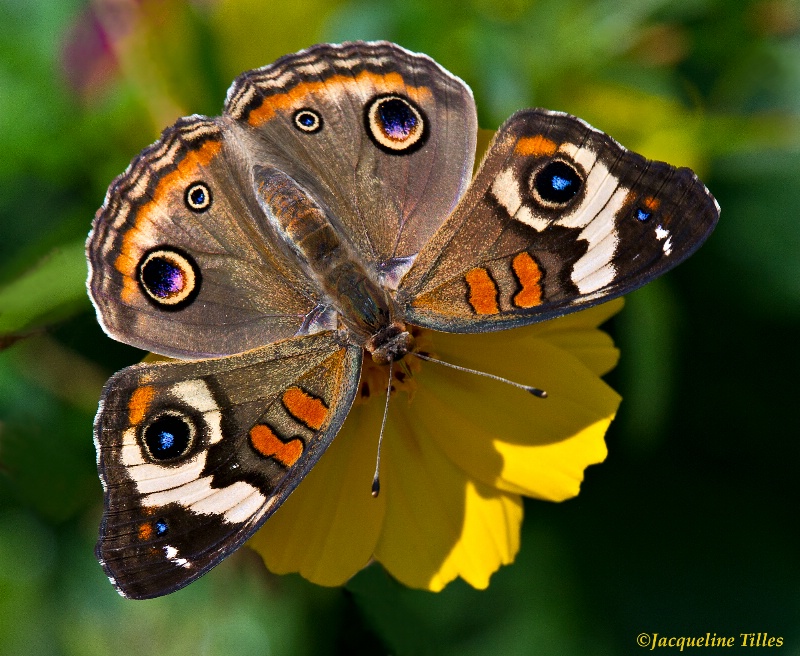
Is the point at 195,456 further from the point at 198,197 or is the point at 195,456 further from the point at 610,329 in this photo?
the point at 610,329

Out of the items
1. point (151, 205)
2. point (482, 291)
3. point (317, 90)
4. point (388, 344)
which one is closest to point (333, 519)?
point (388, 344)

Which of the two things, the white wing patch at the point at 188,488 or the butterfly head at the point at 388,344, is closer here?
the white wing patch at the point at 188,488

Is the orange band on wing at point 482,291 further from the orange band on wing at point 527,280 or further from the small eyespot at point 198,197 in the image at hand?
the small eyespot at point 198,197

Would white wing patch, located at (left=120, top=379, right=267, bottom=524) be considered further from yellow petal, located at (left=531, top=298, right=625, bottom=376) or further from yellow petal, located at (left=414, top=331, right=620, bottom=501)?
yellow petal, located at (left=531, top=298, right=625, bottom=376)

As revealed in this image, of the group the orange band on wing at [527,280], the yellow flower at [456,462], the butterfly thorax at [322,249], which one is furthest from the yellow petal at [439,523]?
the orange band on wing at [527,280]

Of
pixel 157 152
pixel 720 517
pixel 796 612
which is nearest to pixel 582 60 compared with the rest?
pixel 157 152

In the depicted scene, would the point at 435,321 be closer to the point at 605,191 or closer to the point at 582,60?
the point at 605,191
